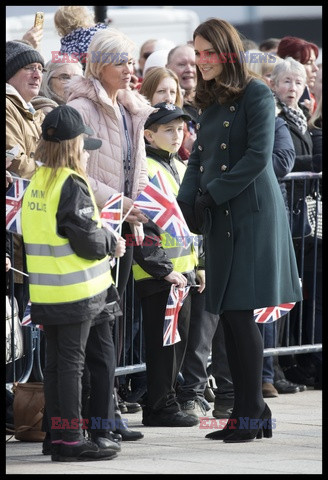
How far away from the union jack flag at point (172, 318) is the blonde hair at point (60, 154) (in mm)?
1419

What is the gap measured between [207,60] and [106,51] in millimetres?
622

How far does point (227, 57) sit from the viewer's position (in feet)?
24.3

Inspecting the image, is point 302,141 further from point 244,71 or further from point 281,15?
point 281,15

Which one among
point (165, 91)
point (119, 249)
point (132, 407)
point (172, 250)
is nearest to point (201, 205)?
point (119, 249)

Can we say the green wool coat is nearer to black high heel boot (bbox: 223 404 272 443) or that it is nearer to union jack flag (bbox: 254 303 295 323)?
union jack flag (bbox: 254 303 295 323)

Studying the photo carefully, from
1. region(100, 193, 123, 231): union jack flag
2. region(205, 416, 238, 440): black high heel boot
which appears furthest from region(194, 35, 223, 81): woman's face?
region(205, 416, 238, 440): black high heel boot

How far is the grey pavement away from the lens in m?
6.43

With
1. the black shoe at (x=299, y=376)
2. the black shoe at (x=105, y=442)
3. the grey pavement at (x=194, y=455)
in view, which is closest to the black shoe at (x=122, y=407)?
the grey pavement at (x=194, y=455)

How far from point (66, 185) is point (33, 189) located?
193 mm

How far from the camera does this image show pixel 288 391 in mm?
9773

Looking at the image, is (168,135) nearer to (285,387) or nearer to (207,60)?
(207,60)

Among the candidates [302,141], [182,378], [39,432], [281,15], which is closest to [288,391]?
[182,378]

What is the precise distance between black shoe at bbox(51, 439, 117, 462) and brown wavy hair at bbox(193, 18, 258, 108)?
213 cm

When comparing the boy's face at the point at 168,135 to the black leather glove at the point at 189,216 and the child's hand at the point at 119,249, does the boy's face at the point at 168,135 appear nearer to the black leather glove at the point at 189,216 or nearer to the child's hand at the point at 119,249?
the black leather glove at the point at 189,216
